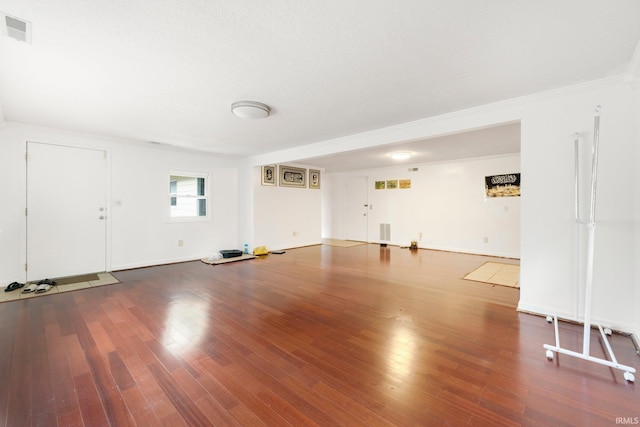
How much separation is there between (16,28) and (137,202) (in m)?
3.70

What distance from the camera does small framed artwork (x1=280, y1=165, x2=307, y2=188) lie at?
23.1ft

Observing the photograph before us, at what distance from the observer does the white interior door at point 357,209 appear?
839 centimetres

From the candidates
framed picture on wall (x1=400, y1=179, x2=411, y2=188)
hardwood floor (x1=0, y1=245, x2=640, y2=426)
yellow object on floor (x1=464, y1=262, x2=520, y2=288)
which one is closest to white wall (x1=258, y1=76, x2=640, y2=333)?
hardwood floor (x1=0, y1=245, x2=640, y2=426)

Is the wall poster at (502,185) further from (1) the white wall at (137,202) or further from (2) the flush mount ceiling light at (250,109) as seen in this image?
(1) the white wall at (137,202)

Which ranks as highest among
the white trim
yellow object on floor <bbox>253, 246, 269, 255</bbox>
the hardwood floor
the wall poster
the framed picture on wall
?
the white trim

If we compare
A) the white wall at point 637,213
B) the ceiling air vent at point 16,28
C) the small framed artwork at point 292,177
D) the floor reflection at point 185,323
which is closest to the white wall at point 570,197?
the white wall at point 637,213

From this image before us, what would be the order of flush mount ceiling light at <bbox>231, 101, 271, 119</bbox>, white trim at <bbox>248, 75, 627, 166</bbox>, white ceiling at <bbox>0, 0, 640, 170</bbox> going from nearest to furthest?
white ceiling at <bbox>0, 0, 640, 170</bbox>
white trim at <bbox>248, 75, 627, 166</bbox>
flush mount ceiling light at <bbox>231, 101, 271, 119</bbox>

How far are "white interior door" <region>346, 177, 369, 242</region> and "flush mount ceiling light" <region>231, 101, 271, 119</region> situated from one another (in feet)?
18.5

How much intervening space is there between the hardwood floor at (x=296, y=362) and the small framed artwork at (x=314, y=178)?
4.57 m

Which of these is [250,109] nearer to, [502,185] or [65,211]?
[65,211]

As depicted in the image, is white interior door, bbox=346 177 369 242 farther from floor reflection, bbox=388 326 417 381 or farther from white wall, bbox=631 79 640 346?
white wall, bbox=631 79 640 346

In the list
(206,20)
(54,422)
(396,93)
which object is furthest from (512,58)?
(54,422)

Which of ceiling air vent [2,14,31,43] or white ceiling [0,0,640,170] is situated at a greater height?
white ceiling [0,0,640,170]

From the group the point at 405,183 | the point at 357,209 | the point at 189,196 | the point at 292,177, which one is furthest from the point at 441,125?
the point at 357,209
